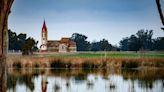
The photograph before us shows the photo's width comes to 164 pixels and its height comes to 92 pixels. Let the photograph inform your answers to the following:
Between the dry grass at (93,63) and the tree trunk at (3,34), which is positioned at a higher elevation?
the tree trunk at (3,34)

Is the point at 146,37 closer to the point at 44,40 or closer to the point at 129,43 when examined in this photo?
the point at 129,43

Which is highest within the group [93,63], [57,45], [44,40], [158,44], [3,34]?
[44,40]

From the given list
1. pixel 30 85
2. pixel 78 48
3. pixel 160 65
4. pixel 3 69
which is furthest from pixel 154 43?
pixel 3 69

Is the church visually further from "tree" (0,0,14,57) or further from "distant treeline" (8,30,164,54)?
"tree" (0,0,14,57)

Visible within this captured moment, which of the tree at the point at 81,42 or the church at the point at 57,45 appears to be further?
the tree at the point at 81,42

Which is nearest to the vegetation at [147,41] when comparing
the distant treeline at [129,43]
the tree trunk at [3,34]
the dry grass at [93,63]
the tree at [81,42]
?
the distant treeline at [129,43]

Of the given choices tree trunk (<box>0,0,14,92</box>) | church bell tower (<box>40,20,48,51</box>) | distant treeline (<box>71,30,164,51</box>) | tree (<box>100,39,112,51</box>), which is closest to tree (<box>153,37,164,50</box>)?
distant treeline (<box>71,30,164,51</box>)

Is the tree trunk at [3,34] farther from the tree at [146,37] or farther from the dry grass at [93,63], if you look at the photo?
the tree at [146,37]

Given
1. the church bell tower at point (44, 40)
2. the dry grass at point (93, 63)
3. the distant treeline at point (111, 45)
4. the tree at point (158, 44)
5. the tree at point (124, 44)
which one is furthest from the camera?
the tree at point (124, 44)

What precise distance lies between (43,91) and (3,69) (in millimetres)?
13859

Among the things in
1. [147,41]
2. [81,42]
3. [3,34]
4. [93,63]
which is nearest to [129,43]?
[147,41]

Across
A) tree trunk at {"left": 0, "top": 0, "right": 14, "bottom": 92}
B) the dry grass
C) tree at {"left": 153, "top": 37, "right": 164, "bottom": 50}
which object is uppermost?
tree at {"left": 153, "top": 37, "right": 164, "bottom": 50}

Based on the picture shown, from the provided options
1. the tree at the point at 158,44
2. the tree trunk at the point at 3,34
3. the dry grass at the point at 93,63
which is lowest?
the dry grass at the point at 93,63

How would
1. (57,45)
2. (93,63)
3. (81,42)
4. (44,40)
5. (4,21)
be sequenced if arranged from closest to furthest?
(4,21), (93,63), (57,45), (44,40), (81,42)
